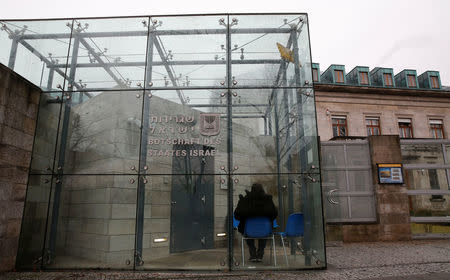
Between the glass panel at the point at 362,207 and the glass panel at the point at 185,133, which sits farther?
the glass panel at the point at 362,207

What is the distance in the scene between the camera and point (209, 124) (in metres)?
5.39

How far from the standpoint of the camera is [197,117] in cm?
540

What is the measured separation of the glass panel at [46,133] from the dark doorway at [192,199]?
2.37 meters

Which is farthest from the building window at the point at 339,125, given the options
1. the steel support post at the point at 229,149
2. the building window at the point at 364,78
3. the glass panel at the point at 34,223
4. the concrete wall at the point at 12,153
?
the concrete wall at the point at 12,153

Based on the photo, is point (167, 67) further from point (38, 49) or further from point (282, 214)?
point (282, 214)

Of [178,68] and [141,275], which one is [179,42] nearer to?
[178,68]

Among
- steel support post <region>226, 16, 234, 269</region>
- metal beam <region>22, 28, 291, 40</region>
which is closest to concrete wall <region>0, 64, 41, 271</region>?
metal beam <region>22, 28, 291, 40</region>

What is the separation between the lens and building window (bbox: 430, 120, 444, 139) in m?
23.6

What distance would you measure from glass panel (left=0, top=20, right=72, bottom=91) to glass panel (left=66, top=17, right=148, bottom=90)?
230 mm

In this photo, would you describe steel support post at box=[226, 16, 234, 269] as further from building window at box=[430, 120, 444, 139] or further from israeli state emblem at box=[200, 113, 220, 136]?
building window at box=[430, 120, 444, 139]

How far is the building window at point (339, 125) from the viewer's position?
22.5 m

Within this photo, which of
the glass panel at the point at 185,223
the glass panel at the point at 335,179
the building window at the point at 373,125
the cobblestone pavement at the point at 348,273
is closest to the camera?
the cobblestone pavement at the point at 348,273

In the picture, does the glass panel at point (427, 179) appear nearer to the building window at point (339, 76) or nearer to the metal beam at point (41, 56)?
the metal beam at point (41, 56)

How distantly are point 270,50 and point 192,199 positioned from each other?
10.9 feet
